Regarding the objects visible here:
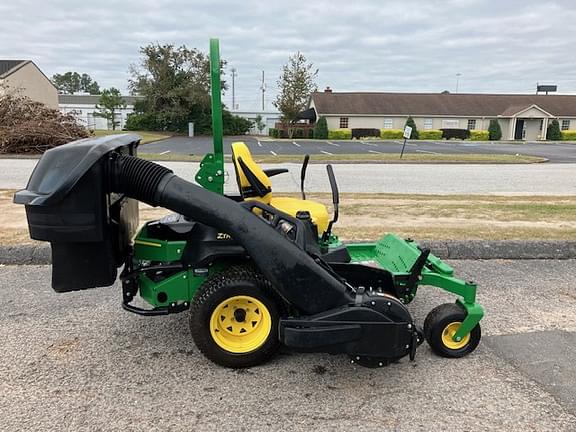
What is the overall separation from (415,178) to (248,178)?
34.8 ft

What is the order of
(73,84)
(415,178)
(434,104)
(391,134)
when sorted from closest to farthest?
(415,178), (391,134), (434,104), (73,84)

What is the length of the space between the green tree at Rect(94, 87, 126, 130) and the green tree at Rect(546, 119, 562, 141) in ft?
A: 132

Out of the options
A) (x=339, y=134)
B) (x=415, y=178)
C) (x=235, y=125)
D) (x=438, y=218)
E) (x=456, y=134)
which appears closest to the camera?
(x=438, y=218)

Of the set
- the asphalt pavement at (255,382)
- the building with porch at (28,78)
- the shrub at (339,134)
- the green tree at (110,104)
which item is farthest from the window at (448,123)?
the asphalt pavement at (255,382)

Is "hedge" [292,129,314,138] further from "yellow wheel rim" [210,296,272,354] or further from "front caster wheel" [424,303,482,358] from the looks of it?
"yellow wheel rim" [210,296,272,354]

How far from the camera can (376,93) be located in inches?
1982

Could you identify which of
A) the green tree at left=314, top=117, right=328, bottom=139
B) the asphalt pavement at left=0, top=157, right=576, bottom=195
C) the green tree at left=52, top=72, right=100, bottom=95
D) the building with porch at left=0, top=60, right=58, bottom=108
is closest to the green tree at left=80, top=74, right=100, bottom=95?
the green tree at left=52, top=72, right=100, bottom=95

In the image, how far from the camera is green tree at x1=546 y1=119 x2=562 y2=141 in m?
46.3

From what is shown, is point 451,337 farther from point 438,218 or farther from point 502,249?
point 438,218

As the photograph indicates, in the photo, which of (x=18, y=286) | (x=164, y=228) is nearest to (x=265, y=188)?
(x=164, y=228)

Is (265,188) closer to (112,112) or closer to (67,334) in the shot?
(67,334)

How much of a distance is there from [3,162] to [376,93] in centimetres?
4012

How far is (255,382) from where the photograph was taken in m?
2.98

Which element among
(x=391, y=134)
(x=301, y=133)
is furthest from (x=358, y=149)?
(x=301, y=133)
